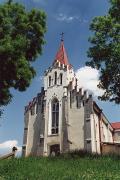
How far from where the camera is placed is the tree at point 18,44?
24406mm

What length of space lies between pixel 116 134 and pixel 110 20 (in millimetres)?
33260

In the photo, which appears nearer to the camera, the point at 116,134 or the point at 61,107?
the point at 61,107

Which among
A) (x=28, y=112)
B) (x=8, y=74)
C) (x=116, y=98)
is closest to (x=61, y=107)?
(x=28, y=112)

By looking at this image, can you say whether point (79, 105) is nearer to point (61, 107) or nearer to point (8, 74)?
point (61, 107)

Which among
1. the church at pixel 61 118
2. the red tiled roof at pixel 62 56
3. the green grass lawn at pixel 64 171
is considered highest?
the red tiled roof at pixel 62 56

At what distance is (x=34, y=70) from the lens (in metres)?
28.1

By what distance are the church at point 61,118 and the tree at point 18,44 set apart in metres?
16.1

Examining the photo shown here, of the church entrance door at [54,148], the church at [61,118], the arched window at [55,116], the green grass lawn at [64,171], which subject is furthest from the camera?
the arched window at [55,116]

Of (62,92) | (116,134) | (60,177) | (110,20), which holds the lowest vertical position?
(60,177)

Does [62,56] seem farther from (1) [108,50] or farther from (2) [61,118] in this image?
(1) [108,50]

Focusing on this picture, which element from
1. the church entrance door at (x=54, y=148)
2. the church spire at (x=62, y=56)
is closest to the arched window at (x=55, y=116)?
the church entrance door at (x=54, y=148)

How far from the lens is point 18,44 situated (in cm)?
2448

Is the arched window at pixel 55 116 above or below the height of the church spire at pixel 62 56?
below

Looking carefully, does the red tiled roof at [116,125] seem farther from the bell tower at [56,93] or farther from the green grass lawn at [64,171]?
the green grass lawn at [64,171]
